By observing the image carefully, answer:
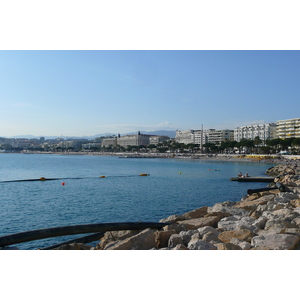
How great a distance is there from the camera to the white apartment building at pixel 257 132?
96.2 metres

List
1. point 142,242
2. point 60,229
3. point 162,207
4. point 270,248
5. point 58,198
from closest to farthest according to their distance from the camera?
point 270,248 → point 142,242 → point 60,229 → point 162,207 → point 58,198

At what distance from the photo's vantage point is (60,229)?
5652mm

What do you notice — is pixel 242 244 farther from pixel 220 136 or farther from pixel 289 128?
pixel 220 136

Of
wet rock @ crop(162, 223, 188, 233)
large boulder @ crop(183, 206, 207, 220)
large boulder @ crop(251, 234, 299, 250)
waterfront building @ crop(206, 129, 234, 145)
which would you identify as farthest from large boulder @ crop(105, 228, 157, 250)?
waterfront building @ crop(206, 129, 234, 145)

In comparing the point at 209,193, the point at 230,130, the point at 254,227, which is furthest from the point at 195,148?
the point at 254,227

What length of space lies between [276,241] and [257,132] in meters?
101

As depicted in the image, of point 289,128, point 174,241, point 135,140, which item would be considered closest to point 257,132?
point 289,128

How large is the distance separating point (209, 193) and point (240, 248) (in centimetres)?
1250

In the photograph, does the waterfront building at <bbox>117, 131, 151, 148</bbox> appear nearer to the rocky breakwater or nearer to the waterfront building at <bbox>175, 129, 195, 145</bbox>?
the waterfront building at <bbox>175, 129, 195, 145</bbox>

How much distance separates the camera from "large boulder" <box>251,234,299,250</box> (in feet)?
15.4

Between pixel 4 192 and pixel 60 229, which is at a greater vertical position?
pixel 60 229

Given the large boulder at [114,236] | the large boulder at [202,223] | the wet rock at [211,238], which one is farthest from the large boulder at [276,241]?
the large boulder at [114,236]

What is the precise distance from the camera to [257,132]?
100812mm

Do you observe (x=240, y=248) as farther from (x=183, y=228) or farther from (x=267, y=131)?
(x=267, y=131)
